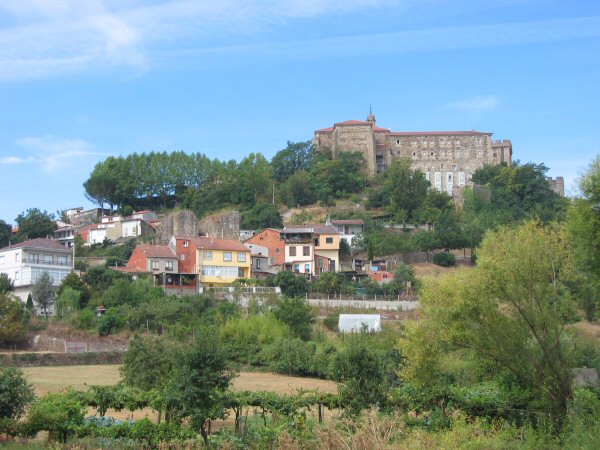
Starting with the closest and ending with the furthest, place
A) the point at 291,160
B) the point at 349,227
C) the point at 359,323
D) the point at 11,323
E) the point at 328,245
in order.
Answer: the point at 11,323 < the point at 359,323 < the point at 328,245 < the point at 349,227 < the point at 291,160

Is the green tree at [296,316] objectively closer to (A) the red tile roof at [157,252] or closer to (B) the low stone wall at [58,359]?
(B) the low stone wall at [58,359]

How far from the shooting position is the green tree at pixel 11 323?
43.2 m

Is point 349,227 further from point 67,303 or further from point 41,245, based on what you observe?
point 67,303

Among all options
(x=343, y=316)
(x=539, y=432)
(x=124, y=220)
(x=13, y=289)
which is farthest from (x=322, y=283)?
(x=539, y=432)

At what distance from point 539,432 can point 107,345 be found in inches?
1173

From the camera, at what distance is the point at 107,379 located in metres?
35.1

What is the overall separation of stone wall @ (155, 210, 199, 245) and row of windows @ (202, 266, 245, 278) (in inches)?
435

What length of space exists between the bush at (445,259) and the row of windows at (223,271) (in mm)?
16148

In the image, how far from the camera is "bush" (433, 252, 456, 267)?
64000 mm

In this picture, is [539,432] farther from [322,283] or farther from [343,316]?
[322,283]

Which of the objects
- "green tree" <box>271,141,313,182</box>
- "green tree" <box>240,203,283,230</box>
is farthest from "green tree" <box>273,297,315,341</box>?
"green tree" <box>271,141,313,182</box>

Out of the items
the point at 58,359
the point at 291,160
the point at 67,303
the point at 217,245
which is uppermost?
the point at 291,160

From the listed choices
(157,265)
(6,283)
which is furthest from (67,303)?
Answer: (157,265)

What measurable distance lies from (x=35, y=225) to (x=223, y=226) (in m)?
18.4
